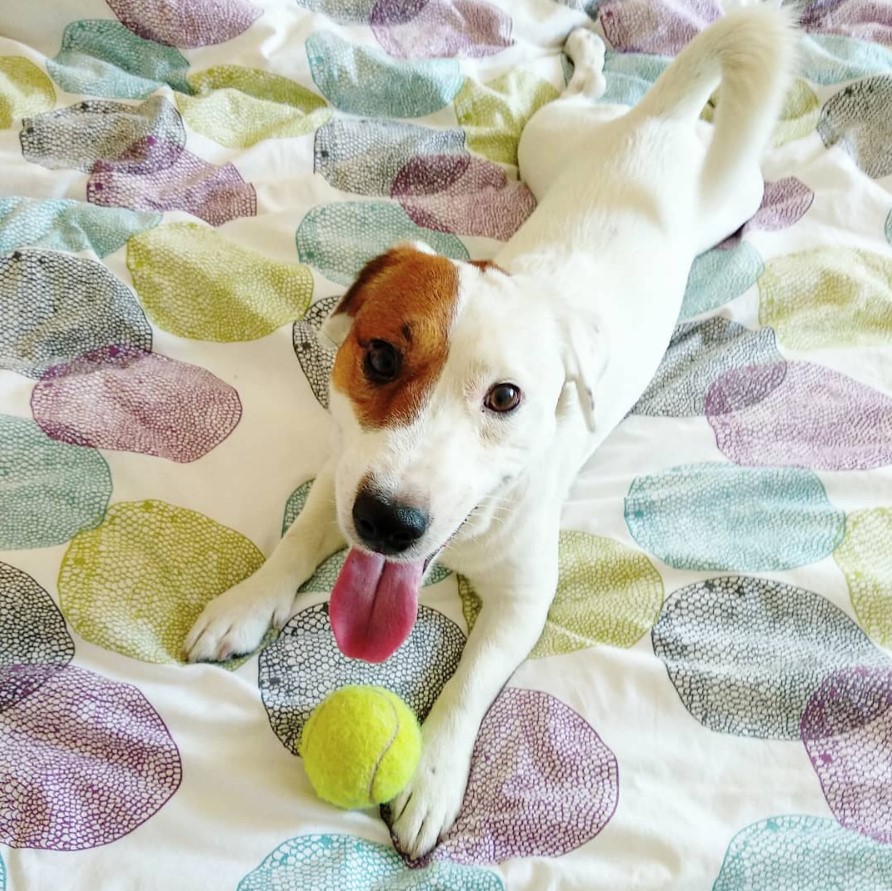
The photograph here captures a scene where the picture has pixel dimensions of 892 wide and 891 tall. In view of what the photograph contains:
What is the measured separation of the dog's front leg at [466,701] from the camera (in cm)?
132

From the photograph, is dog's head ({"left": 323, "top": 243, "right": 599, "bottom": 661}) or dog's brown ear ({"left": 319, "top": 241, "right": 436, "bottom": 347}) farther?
dog's brown ear ({"left": 319, "top": 241, "right": 436, "bottom": 347})

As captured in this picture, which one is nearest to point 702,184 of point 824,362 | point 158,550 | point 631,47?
→ point 824,362

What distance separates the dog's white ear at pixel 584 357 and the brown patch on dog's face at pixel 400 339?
235mm

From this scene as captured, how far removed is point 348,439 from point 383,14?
2008 millimetres

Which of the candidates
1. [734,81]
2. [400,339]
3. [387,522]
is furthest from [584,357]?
[734,81]

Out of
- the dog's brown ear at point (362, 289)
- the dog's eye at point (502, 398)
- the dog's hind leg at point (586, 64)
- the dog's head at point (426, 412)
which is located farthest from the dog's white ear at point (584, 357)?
the dog's hind leg at point (586, 64)

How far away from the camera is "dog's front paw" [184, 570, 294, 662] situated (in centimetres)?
149

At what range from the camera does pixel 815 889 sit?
1267 millimetres

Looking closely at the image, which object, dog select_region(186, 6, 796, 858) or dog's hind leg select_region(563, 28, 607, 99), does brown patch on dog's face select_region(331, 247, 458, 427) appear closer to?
dog select_region(186, 6, 796, 858)

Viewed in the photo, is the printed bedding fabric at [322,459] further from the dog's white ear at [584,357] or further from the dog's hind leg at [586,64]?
the dog's white ear at [584,357]

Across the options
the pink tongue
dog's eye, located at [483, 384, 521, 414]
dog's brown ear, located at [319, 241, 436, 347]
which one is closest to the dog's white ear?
dog's eye, located at [483, 384, 521, 414]

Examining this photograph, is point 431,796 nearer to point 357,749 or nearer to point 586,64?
point 357,749

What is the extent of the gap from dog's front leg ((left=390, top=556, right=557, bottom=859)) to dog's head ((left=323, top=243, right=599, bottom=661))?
6.7 inches

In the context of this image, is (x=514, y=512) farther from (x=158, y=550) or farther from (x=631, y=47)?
(x=631, y=47)
